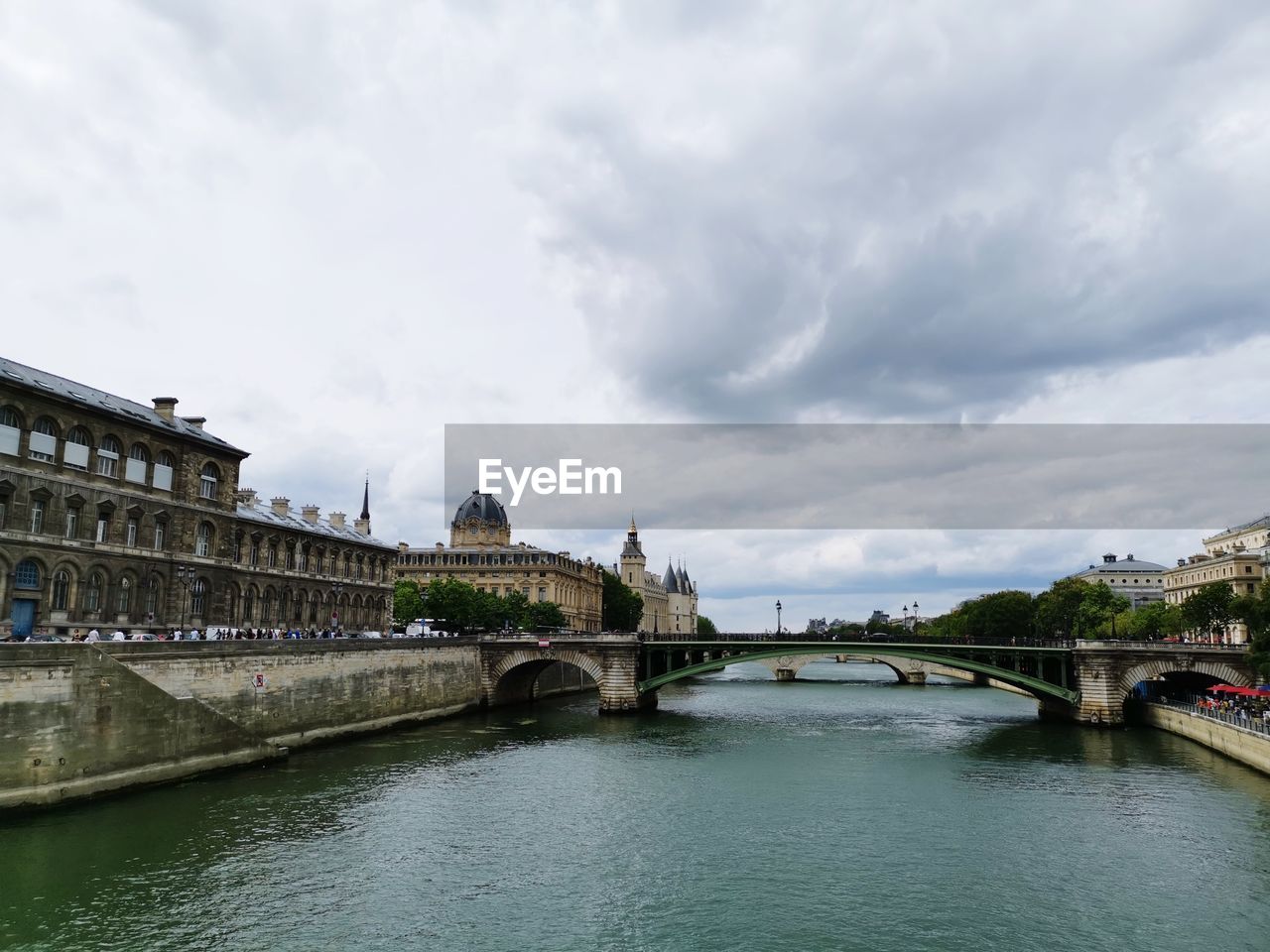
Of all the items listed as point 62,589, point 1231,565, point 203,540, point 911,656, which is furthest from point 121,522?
point 1231,565

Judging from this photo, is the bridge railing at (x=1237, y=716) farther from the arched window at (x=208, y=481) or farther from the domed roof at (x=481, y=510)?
the domed roof at (x=481, y=510)

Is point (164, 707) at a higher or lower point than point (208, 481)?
lower

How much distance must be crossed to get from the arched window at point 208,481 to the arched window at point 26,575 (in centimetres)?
1153

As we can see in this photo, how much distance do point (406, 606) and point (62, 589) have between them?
53.7m

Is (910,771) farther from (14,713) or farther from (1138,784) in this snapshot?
(14,713)

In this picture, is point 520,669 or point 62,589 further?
point 520,669

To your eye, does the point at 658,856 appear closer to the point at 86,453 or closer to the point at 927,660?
the point at 86,453

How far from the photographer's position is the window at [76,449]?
44250 mm

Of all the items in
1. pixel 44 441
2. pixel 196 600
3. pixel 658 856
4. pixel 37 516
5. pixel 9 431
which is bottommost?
pixel 658 856

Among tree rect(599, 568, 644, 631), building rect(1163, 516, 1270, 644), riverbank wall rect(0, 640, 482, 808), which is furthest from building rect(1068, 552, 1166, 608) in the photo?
riverbank wall rect(0, 640, 482, 808)

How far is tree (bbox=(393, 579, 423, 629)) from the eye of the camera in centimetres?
9650

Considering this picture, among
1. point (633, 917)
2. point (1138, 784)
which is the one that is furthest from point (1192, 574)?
point (633, 917)

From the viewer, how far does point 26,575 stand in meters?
42.9

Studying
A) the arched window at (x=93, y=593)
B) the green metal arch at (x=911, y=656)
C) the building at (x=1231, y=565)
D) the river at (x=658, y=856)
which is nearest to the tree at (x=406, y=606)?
the green metal arch at (x=911, y=656)
